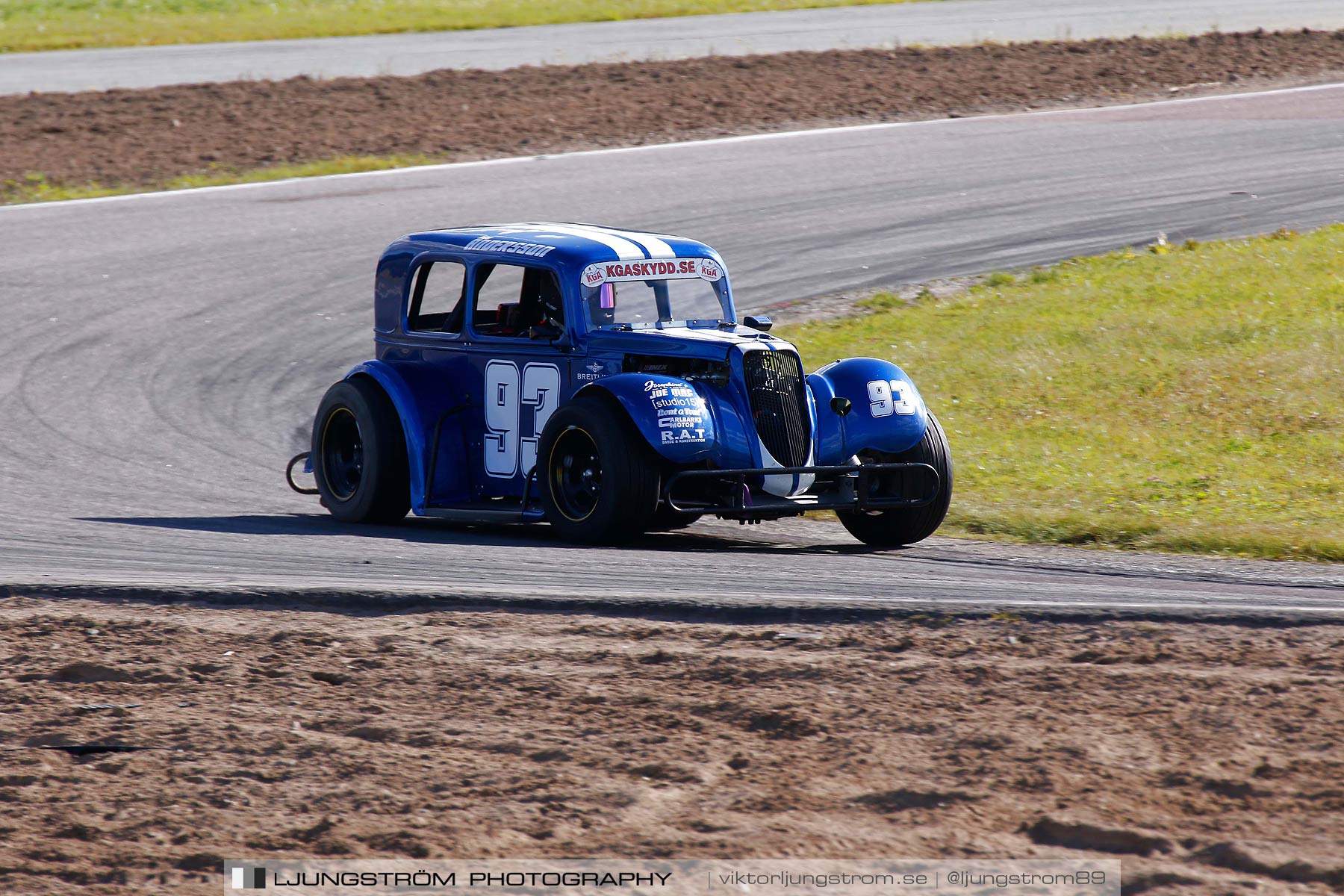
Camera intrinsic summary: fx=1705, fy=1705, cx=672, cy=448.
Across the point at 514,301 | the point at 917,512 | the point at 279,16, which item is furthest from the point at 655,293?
the point at 279,16

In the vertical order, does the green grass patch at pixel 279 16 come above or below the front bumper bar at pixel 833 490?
above

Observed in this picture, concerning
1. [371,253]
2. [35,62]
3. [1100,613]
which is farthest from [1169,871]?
[35,62]

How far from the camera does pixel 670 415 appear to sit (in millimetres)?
9094

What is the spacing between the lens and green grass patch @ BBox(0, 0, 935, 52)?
33.8 m

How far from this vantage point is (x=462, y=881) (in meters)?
4.87

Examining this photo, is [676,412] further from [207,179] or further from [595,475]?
[207,179]

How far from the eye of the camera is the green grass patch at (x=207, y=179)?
834 inches

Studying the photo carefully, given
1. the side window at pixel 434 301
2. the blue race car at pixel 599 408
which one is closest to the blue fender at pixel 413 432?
the blue race car at pixel 599 408

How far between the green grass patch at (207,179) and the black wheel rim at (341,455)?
11778 millimetres

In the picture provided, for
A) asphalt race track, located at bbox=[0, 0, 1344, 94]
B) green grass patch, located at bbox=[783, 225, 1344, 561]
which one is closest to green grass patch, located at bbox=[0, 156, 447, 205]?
asphalt race track, located at bbox=[0, 0, 1344, 94]

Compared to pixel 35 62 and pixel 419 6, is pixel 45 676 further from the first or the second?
pixel 419 6

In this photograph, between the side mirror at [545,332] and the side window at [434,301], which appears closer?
the side mirror at [545,332]

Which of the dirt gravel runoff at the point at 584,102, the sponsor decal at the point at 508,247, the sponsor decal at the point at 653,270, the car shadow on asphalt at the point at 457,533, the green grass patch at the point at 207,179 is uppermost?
the dirt gravel runoff at the point at 584,102

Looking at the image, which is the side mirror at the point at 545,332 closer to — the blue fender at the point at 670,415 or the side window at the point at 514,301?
the side window at the point at 514,301
